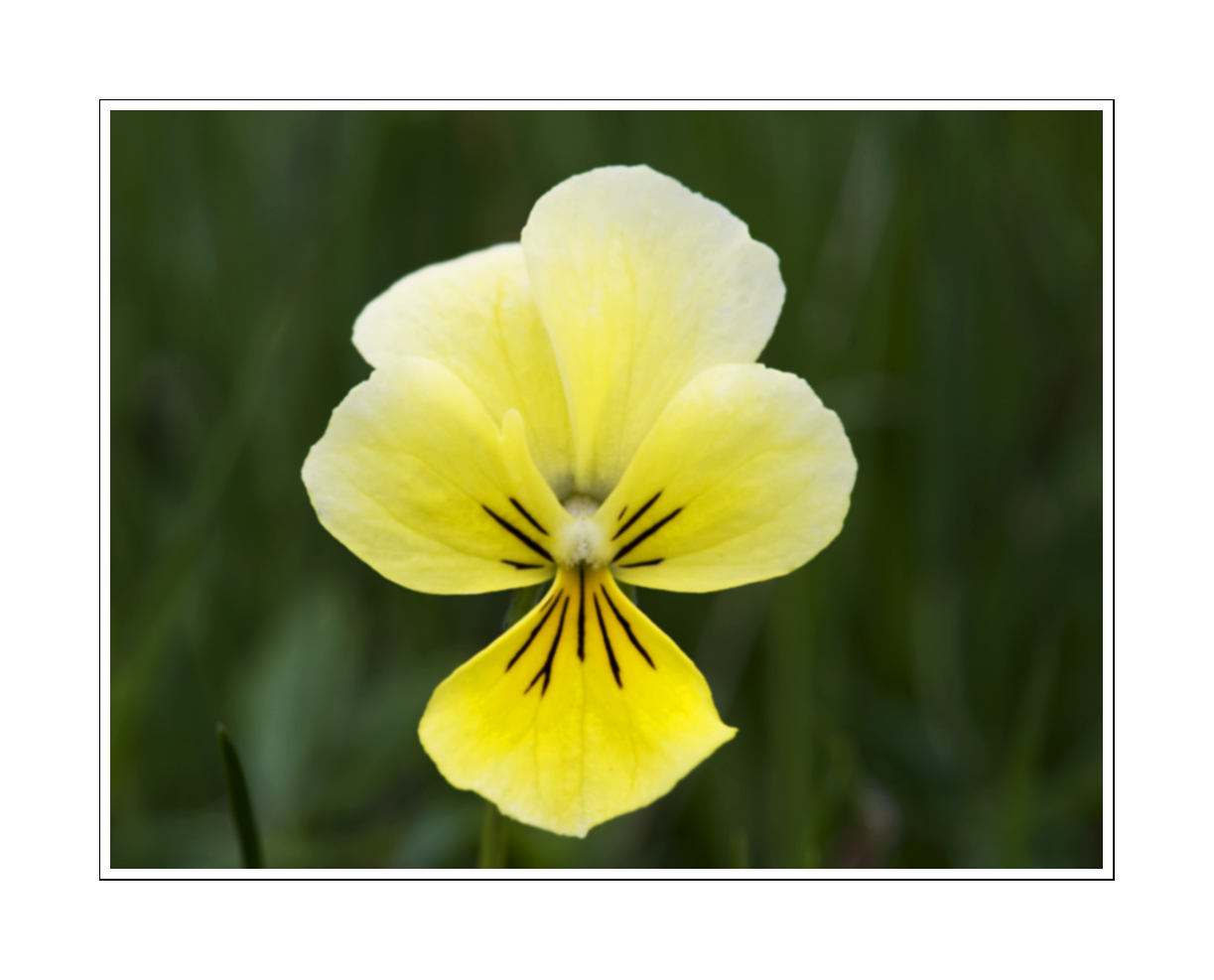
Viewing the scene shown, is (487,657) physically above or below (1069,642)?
above

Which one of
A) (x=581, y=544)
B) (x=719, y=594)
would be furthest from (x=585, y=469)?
(x=719, y=594)

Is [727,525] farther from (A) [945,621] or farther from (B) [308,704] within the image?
(A) [945,621]

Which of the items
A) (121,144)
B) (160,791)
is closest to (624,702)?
(160,791)

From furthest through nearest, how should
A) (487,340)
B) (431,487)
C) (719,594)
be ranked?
1. (719,594)
2. (487,340)
3. (431,487)

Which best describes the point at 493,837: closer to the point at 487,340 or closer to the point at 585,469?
the point at 585,469

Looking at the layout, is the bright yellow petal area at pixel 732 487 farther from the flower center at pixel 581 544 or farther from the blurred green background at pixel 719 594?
the blurred green background at pixel 719 594

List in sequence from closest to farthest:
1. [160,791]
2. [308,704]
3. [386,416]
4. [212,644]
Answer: [386,416]
[308,704]
[160,791]
[212,644]

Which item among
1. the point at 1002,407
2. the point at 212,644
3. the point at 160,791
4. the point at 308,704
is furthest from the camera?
the point at 1002,407
